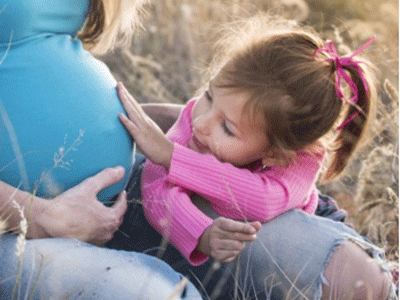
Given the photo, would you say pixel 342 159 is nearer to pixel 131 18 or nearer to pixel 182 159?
pixel 182 159

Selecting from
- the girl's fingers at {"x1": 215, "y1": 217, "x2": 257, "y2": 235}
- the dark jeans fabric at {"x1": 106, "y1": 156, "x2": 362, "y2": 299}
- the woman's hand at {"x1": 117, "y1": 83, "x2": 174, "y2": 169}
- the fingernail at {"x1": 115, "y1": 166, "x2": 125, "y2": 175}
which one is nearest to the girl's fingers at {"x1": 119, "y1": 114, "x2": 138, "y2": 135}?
the woman's hand at {"x1": 117, "y1": 83, "x2": 174, "y2": 169}

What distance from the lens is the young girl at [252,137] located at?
2.52 meters

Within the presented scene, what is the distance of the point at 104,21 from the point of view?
2967mm

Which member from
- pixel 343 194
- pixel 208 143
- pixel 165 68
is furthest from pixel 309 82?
pixel 165 68

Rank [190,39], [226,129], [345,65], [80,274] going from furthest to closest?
[190,39] < [345,65] < [226,129] < [80,274]

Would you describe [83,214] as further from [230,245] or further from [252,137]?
[252,137]

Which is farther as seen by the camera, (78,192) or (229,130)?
(229,130)

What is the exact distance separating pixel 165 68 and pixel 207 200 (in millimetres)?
3030

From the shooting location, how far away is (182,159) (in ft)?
8.42

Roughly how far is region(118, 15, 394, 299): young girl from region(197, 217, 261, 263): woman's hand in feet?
0.22

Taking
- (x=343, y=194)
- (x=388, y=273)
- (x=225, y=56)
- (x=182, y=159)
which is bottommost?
(x=343, y=194)

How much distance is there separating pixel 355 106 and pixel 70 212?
108cm

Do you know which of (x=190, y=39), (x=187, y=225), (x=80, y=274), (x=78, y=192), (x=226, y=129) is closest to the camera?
(x=80, y=274)

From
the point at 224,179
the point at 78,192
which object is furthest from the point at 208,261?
the point at 78,192
